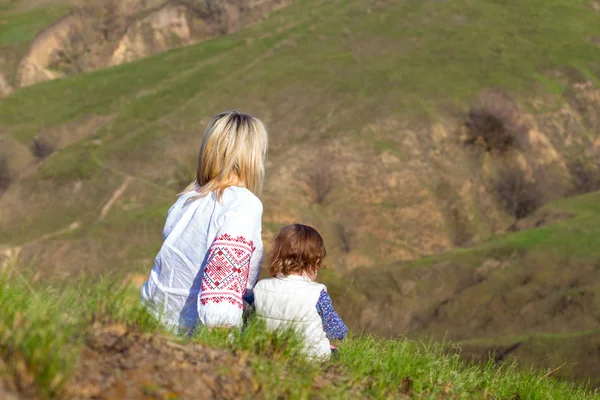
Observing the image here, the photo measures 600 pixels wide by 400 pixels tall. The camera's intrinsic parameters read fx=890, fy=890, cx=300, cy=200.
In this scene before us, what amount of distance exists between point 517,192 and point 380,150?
8.91m

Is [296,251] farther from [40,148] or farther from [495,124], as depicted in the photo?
[40,148]

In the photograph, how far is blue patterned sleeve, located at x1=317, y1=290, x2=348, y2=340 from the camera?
21.0 feet

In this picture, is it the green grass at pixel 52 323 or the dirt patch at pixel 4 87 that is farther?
the dirt patch at pixel 4 87

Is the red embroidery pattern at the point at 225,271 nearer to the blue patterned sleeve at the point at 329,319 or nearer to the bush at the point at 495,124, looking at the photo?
the blue patterned sleeve at the point at 329,319

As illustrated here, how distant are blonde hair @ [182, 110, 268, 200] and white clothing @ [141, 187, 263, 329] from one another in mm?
100

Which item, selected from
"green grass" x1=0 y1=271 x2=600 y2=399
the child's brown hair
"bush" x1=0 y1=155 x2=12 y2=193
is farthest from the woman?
"bush" x1=0 y1=155 x2=12 y2=193

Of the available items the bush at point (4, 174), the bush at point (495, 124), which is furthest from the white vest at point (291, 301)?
the bush at point (4, 174)

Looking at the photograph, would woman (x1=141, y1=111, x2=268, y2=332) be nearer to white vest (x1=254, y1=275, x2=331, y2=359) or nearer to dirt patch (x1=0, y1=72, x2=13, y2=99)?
white vest (x1=254, y1=275, x2=331, y2=359)

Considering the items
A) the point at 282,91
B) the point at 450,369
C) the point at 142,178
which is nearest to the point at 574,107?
the point at 282,91

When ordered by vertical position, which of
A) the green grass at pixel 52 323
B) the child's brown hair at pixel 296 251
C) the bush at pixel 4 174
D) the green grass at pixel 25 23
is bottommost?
the bush at pixel 4 174

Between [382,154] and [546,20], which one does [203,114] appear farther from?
[546,20]

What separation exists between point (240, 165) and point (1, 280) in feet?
5.69

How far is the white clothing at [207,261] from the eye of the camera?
530cm

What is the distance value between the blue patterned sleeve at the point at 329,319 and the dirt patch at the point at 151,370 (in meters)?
1.69
